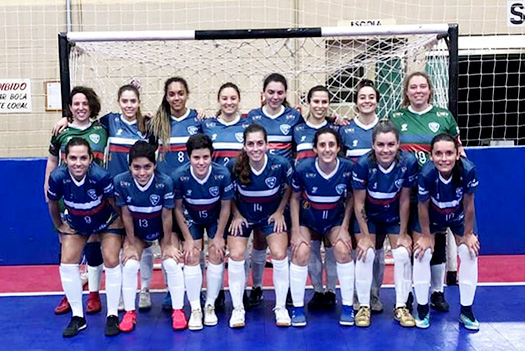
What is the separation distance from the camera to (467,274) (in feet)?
11.4

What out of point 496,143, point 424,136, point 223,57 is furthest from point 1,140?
point 496,143

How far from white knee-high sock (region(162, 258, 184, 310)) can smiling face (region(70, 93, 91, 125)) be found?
1038 mm

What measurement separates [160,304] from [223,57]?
2.85 meters

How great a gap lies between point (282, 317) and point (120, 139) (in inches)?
59.2

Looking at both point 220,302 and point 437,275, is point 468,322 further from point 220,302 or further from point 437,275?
point 220,302

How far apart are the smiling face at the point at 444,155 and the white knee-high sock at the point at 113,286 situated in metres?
1.93

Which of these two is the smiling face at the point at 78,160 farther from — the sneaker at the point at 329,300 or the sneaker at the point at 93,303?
the sneaker at the point at 329,300

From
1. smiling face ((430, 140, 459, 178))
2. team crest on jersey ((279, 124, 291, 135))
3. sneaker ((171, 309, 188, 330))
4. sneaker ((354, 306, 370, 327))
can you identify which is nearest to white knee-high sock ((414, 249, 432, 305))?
sneaker ((354, 306, 370, 327))

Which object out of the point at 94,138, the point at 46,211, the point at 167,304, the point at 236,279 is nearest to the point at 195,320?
the point at 236,279

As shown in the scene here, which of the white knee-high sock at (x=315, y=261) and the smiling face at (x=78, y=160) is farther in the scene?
the white knee-high sock at (x=315, y=261)

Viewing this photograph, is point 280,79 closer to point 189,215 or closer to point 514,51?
point 189,215

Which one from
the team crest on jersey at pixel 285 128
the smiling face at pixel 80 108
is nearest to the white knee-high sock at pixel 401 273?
the team crest on jersey at pixel 285 128

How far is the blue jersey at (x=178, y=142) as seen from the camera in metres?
3.81

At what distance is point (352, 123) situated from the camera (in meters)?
3.72
